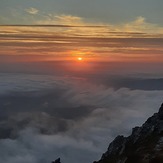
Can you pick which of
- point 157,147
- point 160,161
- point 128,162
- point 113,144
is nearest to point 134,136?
point 113,144

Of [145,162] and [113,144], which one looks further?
[113,144]

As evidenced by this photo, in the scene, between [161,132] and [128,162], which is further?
[161,132]

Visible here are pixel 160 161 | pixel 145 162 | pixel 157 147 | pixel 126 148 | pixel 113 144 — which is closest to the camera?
pixel 160 161

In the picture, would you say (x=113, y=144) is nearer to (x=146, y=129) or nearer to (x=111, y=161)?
(x=146, y=129)

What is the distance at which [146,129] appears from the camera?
556 ft

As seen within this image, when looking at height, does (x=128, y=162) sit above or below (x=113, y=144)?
below

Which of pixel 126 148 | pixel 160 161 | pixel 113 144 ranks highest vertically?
pixel 113 144

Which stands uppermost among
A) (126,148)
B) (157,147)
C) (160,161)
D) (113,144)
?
(113,144)

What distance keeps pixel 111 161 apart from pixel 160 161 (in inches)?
2544

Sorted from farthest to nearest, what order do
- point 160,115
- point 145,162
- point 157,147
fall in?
point 160,115 → point 157,147 → point 145,162

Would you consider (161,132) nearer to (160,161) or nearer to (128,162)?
(128,162)

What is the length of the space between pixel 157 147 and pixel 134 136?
5107 cm

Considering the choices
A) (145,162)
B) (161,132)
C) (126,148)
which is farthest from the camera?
(126,148)

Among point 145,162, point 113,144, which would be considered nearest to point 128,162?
point 145,162
